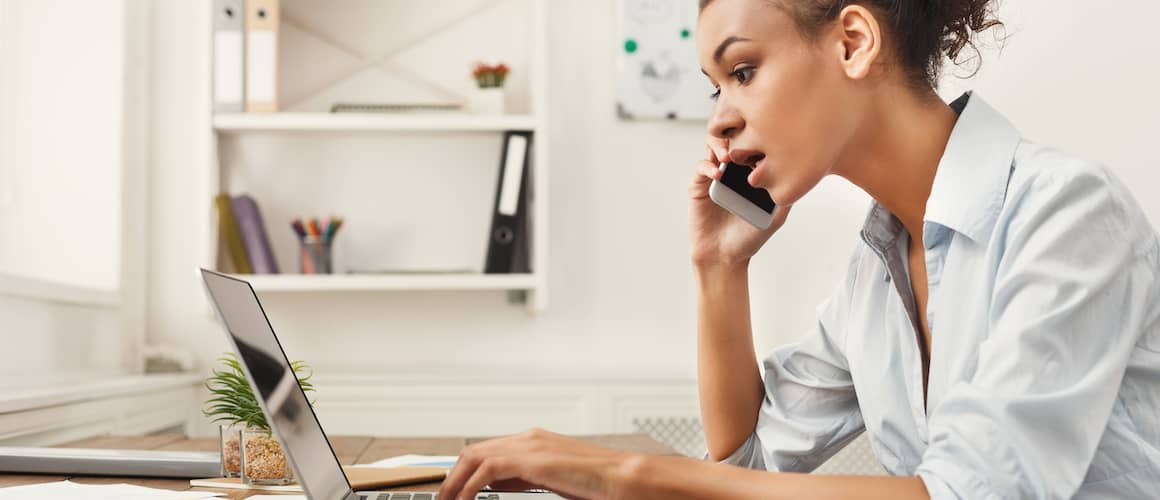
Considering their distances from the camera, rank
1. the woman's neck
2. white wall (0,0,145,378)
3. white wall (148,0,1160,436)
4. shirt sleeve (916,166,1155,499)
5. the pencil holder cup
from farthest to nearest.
Result: white wall (148,0,1160,436) → the pencil holder cup → white wall (0,0,145,378) → the woman's neck → shirt sleeve (916,166,1155,499)

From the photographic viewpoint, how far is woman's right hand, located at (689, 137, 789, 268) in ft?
3.89

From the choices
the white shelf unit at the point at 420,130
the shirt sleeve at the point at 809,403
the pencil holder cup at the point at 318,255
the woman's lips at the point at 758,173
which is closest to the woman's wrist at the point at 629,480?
the woman's lips at the point at 758,173

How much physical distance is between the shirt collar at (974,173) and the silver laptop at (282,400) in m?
0.40

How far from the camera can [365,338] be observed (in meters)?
2.60

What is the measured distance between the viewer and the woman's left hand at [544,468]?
74 cm

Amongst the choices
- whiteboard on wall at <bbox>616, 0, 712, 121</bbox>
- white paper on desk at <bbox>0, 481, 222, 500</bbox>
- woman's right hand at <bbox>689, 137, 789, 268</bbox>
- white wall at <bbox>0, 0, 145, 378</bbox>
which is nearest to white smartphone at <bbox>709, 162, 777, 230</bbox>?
woman's right hand at <bbox>689, 137, 789, 268</bbox>

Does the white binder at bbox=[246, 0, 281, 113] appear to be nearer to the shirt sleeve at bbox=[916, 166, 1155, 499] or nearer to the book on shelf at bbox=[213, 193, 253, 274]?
the book on shelf at bbox=[213, 193, 253, 274]

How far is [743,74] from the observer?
0.94 meters

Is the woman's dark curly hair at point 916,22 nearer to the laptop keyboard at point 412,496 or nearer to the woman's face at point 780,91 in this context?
the woman's face at point 780,91

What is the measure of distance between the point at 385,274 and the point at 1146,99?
5.37 ft

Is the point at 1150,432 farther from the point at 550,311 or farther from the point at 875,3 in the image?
the point at 550,311

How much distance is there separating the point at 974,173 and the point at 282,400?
570mm

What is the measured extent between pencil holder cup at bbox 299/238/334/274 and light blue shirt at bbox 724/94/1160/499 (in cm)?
168

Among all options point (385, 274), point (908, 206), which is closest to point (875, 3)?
point (908, 206)
